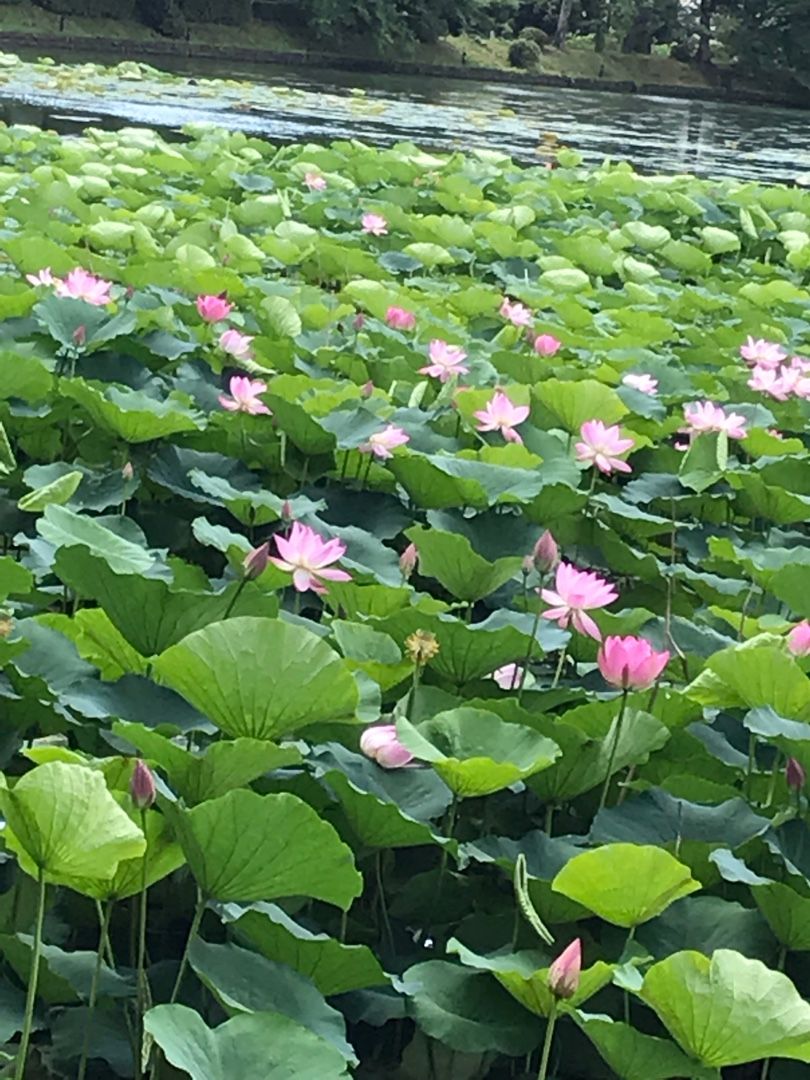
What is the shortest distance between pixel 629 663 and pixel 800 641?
200 millimetres

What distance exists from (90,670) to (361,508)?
0.56 metres

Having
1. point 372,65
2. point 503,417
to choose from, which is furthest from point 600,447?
point 372,65

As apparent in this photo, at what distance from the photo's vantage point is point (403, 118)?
12.3 metres

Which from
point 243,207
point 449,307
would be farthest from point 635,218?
point 449,307

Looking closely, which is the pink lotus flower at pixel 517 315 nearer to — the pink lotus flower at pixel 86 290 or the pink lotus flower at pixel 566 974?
the pink lotus flower at pixel 86 290

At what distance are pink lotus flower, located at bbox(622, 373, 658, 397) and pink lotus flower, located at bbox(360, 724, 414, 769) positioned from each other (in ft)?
4.06

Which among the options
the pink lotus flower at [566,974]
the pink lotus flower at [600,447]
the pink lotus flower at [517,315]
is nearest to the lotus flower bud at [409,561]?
the pink lotus flower at [600,447]

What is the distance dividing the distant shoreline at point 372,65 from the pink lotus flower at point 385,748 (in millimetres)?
18918

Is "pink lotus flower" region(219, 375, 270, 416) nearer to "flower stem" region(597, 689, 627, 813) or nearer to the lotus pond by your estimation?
the lotus pond

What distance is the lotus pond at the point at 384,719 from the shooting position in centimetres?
75

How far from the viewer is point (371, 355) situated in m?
2.18

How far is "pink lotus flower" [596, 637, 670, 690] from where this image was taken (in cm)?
93

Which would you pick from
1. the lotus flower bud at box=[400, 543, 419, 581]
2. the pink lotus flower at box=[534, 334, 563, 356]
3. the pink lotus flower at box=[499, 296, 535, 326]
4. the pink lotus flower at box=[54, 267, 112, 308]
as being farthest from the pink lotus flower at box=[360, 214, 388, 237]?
the lotus flower bud at box=[400, 543, 419, 581]

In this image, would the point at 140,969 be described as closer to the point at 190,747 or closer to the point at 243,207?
the point at 190,747
